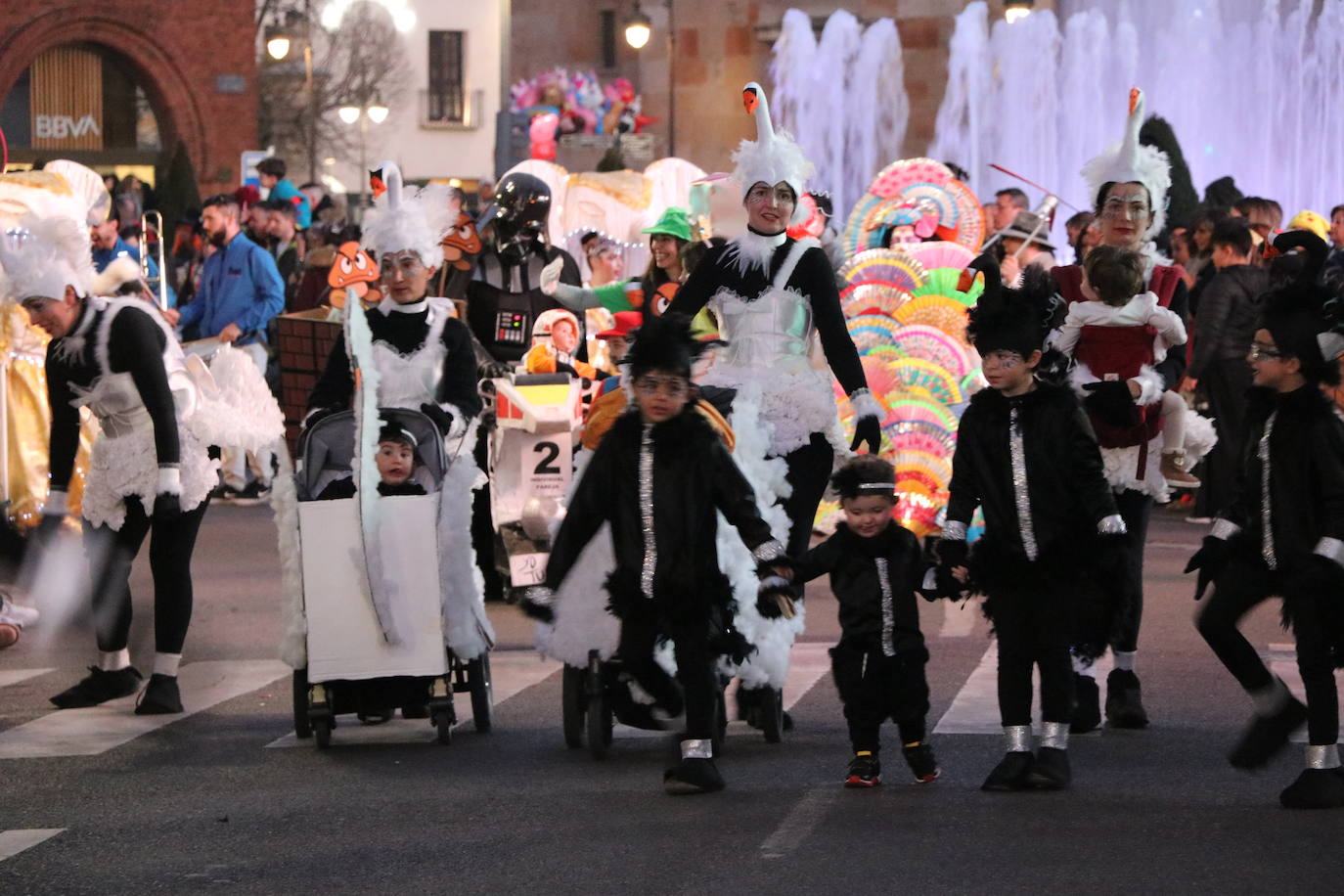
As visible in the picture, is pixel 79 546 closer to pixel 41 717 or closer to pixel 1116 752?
pixel 41 717

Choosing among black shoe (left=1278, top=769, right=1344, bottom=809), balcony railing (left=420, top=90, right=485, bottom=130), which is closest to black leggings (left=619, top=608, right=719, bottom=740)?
black shoe (left=1278, top=769, right=1344, bottom=809)

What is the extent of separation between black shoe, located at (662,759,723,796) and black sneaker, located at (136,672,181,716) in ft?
9.06

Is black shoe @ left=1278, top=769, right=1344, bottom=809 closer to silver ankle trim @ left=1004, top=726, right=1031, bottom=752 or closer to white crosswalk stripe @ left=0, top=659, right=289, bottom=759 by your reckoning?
silver ankle trim @ left=1004, top=726, right=1031, bottom=752

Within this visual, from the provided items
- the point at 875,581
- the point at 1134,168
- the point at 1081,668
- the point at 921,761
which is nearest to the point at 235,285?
the point at 1134,168

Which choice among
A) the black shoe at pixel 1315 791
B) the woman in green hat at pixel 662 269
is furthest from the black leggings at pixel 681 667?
the woman in green hat at pixel 662 269

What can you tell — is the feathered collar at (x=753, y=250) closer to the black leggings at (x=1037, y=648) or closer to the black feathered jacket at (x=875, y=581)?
the black feathered jacket at (x=875, y=581)

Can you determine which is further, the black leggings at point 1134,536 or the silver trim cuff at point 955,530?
the black leggings at point 1134,536

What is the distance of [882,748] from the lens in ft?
28.1

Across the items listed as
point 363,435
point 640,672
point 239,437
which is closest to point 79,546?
point 239,437

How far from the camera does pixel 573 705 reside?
8516 millimetres

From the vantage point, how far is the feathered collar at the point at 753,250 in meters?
8.88

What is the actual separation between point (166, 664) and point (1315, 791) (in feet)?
15.2

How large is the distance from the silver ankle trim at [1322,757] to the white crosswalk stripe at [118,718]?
13.9 feet

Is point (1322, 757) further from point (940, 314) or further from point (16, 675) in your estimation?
point (940, 314)
